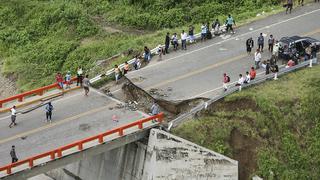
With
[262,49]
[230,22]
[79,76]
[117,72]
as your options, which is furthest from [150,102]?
[230,22]

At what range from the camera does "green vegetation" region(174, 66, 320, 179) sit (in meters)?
35.1

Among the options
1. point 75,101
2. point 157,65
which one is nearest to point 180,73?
point 157,65

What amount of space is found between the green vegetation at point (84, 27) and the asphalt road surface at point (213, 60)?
346cm

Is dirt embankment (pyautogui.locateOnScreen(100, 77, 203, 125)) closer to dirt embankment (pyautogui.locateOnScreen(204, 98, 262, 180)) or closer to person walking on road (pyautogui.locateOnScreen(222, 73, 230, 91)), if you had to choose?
dirt embankment (pyautogui.locateOnScreen(204, 98, 262, 180))

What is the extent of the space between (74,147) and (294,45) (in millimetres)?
16974

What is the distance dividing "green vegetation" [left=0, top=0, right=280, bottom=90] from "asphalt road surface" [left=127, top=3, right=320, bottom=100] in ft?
11.4

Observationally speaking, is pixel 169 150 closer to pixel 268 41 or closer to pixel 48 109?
pixel 48 109

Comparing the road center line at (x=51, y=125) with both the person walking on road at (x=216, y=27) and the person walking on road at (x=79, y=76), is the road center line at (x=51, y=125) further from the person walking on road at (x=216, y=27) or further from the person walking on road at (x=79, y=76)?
the person walking on road at (x=216, y=27)

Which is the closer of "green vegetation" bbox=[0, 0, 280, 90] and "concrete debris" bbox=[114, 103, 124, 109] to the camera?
"concrete debris" bbox=[114, 103, 124, 109]

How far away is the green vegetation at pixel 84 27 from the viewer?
52688 millimetres

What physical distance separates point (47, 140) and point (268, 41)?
59.4ft

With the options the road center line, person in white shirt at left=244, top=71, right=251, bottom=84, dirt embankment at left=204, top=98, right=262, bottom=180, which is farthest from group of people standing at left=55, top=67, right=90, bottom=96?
person in white shirt at left=244, top=71, right=251, bottom=84

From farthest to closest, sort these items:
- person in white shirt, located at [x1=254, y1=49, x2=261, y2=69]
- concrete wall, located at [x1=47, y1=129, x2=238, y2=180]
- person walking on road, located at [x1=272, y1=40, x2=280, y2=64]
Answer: person walking on road, located at [x1=272, y1=40, x2=280, y2=64]
person in white shirt, located at [x1=254, y1=49, x2=261, y2=69]
concrete wall, located at [x1=47, y1=129, x2=238, y2=180]

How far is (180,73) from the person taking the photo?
4141 centimetres
